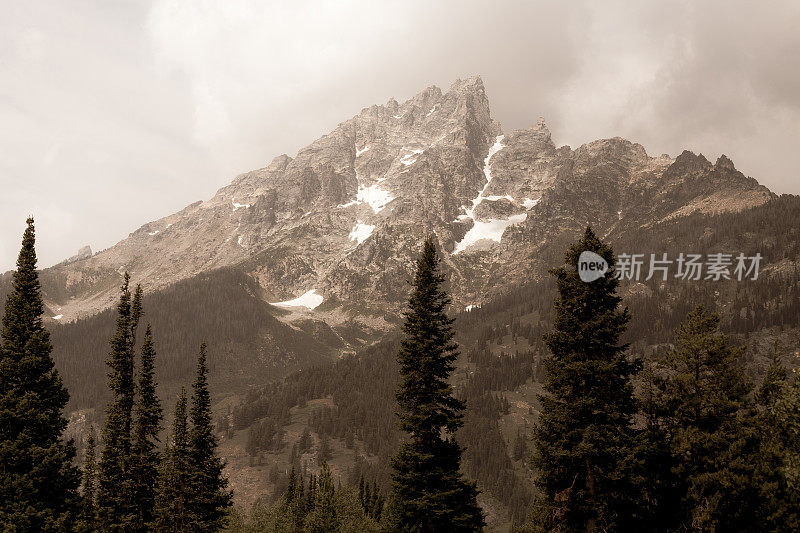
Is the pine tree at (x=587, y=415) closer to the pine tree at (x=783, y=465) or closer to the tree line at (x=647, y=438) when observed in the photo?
the tree line at (x=647, y=438)

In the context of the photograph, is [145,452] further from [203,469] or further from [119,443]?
[203,469]

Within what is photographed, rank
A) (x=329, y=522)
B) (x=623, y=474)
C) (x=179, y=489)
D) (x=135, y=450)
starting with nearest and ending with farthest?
(x=623, y=474), (x=135, y=450), (x=179, y=489), (x=329, y=522)

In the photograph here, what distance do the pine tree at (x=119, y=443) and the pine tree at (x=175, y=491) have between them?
313cm

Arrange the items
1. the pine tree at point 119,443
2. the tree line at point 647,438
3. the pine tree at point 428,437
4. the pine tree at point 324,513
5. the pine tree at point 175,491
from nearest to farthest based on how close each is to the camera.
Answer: the tree line at point 647,438 < the pine tree at point 428,437 < the pine tree at point 119,443 < the pine tree at point 175,491 < the pine tree at point 324,513

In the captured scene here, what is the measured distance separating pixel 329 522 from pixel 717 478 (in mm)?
41513

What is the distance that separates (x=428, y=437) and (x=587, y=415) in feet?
29.9

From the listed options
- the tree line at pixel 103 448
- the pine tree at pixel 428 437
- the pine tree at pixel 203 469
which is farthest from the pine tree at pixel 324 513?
the pine tree at pixel 428 437

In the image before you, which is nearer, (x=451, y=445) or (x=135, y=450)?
(x=451, y=445)

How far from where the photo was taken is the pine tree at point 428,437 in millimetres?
28281

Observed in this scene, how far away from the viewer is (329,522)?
182 feet

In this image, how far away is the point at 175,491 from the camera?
44.4 m

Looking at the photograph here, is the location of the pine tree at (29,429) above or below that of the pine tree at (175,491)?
above

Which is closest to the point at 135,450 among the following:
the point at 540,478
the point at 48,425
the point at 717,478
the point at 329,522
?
the point at 48,425

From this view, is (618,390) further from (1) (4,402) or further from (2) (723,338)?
(1) (4,402)
